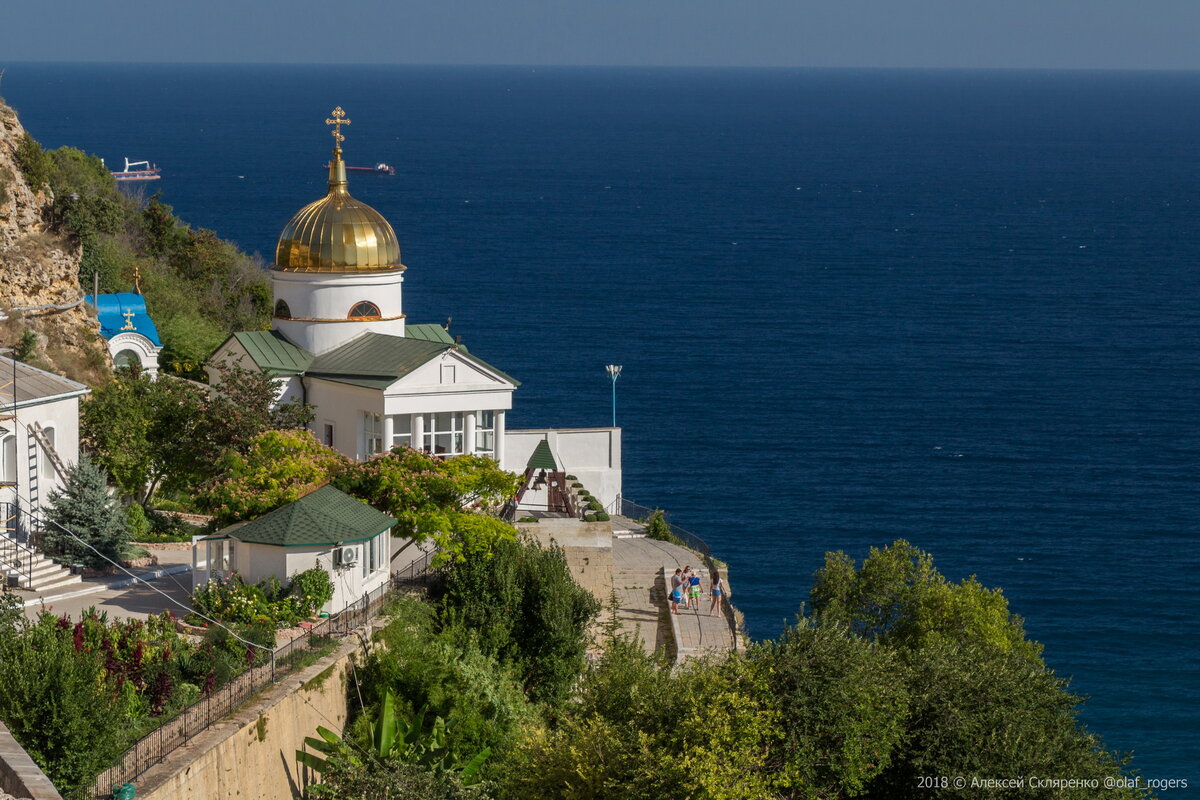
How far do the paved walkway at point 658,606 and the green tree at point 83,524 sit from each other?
34.9 ft

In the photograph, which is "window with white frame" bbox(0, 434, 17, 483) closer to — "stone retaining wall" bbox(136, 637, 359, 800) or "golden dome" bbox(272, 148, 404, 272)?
"stone retaining wall" bbox(136, 637, 359, 800)

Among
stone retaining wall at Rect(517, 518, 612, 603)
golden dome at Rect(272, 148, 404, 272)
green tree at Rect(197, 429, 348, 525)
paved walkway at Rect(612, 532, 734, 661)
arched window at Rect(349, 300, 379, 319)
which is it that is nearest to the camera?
green tree at Rect(197, 429, 348, 525)

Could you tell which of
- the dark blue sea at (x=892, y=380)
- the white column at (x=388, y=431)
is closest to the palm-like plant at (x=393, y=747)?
the white column at (x=388, y=431)

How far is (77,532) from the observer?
36.8m

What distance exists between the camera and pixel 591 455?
52.8 metres

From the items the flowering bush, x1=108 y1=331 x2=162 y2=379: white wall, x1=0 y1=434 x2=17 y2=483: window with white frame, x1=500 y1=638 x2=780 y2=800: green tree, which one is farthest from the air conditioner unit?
x1=108 y1=331 x2=162 y2=379: white wall

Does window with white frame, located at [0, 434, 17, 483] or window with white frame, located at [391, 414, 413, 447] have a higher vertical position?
window with white frame, located at [391, 414, 413, 447]

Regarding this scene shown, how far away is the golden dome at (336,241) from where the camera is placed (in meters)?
46.3

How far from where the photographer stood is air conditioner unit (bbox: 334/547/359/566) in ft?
113

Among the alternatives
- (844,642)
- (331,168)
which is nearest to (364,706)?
(844,642)

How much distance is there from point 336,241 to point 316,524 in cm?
1341

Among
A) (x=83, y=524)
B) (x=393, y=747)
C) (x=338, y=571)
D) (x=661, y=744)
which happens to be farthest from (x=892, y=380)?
(x=661, y=744)

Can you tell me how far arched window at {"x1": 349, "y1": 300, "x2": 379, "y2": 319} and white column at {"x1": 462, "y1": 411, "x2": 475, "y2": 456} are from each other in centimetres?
463

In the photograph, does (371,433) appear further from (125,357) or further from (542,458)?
(125,357)
